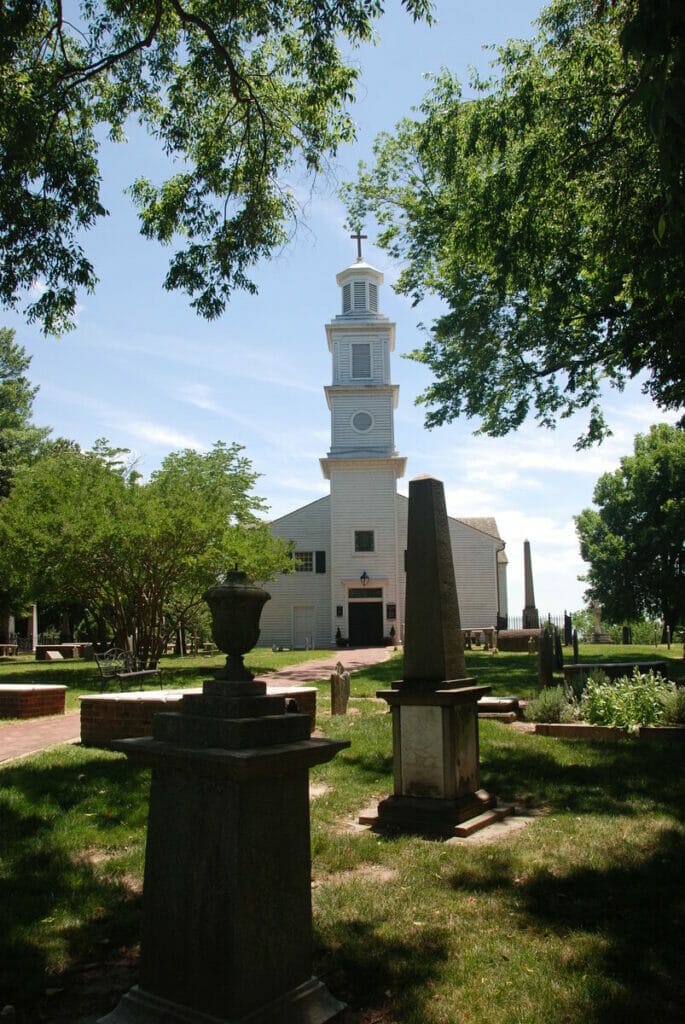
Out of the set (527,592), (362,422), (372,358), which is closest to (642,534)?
(527,592)

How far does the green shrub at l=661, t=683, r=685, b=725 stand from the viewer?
10.6m

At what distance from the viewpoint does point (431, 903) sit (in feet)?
16.6

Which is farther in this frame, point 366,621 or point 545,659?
point 366,621

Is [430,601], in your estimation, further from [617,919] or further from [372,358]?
[372,358]

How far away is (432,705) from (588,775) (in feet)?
7.91

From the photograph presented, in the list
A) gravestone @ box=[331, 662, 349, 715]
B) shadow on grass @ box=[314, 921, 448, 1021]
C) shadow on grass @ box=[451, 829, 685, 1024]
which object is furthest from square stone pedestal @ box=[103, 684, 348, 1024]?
gravestone @ box=[331, 662, 349, 715]

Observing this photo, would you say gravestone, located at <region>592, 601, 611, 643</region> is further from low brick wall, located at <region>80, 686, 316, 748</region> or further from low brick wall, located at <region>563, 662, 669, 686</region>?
low brick wall, located at <region>80, 686, 316, 748</region>

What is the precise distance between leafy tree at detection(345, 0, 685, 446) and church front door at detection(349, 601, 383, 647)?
62.4ft

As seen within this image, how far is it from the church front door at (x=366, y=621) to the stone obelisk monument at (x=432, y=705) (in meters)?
30.9

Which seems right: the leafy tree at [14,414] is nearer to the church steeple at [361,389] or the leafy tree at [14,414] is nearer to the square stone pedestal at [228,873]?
the church steeple at [361,389]

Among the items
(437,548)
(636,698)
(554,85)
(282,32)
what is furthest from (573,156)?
(636,698)

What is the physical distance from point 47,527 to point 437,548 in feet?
46.0

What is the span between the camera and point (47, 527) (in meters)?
19.1

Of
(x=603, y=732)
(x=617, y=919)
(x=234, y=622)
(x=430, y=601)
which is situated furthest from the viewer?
(x=603, y=732)
